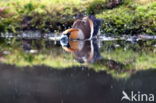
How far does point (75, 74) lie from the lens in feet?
34.8

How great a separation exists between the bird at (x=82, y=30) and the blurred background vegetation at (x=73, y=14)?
1.98 m

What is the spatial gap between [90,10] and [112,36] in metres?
2.79

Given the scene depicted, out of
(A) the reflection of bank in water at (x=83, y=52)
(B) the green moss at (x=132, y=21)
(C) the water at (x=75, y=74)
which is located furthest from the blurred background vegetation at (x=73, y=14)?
(C) the water at (x=75, y=74)

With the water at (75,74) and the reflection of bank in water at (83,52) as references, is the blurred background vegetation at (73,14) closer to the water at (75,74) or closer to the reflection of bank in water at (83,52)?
the reflection of bank in water at (83,52)

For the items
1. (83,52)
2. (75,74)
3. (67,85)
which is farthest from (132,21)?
(67,85)

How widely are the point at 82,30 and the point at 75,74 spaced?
898cm

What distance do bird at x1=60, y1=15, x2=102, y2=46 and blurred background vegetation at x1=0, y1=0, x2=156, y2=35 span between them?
1.98m

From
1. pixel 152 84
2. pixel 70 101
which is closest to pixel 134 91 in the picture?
pixel 152 84

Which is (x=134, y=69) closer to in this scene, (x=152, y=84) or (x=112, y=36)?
(x=152, y=84)

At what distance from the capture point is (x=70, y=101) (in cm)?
814

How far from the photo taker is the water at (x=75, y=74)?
8742 mm

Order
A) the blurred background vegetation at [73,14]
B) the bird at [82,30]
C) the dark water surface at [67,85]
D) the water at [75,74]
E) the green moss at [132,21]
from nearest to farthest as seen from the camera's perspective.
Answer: the dark water surface at [67,85], the water at [75,74], the bird at [82,30], the green moss at [132,21], the blurred background vegetation at [73,14]

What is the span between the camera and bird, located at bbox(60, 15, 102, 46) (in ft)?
63.1

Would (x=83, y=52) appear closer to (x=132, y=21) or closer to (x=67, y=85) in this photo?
(x=67, y=85)
